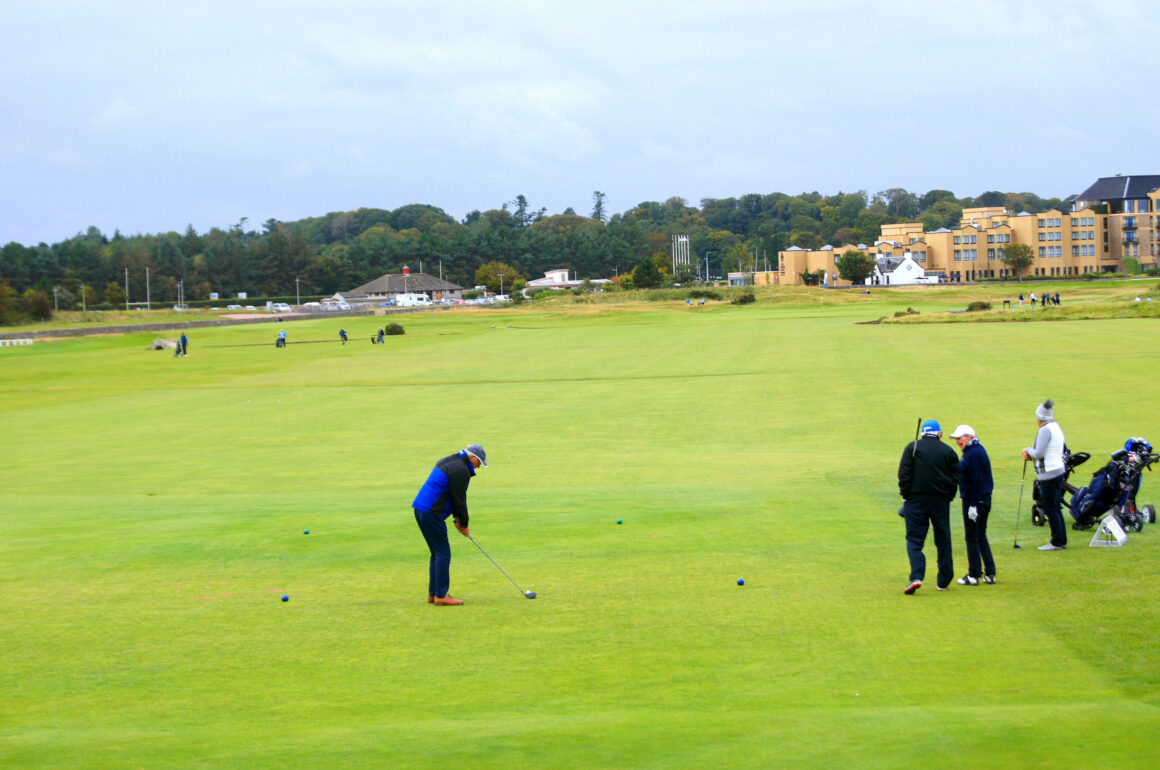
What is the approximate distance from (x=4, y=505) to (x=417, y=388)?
26687mm

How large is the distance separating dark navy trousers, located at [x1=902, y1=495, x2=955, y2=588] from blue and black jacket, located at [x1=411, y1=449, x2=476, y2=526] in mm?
5448

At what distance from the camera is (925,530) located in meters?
13.0

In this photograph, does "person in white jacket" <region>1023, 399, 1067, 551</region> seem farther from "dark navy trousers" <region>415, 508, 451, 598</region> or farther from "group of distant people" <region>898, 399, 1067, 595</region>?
"dark navy trousers" <region>415, 508, 451, 598</region>

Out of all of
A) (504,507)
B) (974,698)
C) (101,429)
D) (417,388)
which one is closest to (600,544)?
(504,507)

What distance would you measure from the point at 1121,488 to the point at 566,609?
8.81 meters

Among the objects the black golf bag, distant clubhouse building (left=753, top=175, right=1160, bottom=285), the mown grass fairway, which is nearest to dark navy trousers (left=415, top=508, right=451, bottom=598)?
the mown grass fairway

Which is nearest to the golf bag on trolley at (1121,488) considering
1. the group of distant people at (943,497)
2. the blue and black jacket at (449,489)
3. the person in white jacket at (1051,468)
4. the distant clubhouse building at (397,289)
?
the person in white jacket at (1051,468)

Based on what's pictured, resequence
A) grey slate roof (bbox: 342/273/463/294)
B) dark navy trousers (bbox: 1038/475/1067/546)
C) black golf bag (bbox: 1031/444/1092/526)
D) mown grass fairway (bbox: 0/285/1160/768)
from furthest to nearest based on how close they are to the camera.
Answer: grey slate roof (bbox: 342/273/463/294) → black golf bag (bbox: 1031/444/1092/526) → dark navy trousers (bbox: 1038/475/1067/546) → mown grass fairway (bbox: 0/285/1160/768)

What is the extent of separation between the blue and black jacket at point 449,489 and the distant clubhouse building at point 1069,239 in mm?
177902

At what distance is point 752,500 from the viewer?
19812 mm

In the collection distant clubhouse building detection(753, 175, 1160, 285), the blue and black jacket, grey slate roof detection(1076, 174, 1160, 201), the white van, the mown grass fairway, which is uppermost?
grey slate roof detection(1076, 174, 1160, 201)

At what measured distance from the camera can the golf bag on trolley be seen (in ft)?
50.2

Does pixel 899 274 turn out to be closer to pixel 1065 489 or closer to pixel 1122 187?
pixel 1122 187

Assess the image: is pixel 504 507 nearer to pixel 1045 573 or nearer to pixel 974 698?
pixel 1045 573
